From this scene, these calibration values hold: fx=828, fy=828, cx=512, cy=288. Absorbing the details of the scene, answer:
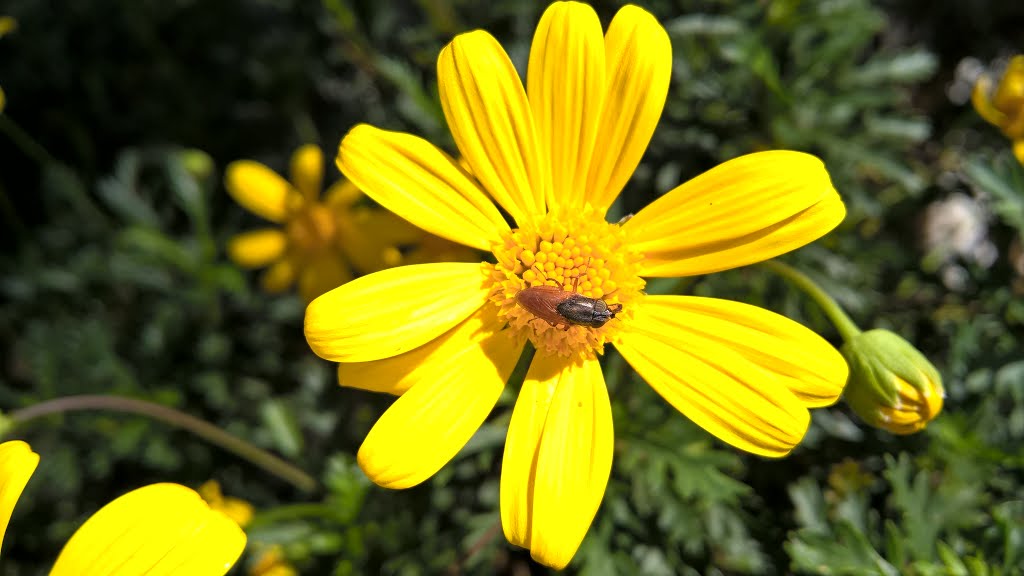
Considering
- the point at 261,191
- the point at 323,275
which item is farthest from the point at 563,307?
the point at 261,191

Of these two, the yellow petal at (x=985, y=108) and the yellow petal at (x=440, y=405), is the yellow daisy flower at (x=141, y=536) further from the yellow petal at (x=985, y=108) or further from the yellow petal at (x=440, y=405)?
the yellow petal at (x=985, y=108)

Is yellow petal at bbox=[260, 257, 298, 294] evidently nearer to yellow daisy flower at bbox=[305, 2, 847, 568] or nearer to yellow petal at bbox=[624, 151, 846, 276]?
yellow daisy flower at bbox=[305, 2, 847, 568]

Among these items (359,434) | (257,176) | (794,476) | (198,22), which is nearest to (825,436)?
(794,476)

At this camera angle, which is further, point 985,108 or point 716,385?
point 985,108

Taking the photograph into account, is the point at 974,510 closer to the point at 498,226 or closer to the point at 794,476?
the point at 794,476

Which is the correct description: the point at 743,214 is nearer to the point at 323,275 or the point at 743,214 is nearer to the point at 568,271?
the point at 568,271

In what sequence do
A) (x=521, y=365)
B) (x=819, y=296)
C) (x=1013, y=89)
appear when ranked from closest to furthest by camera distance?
Result: 1. (x=819, y=296)
2. (x=521, y=365)
3. (x=1013, y=89)

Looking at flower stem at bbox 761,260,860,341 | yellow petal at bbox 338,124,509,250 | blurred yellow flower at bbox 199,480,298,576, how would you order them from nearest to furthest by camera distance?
yellow petal at bbox 338,124,509,250 < flower stem at bbox 761,260,860,341 < blurred yellow flower at bbox 199,480,298,576

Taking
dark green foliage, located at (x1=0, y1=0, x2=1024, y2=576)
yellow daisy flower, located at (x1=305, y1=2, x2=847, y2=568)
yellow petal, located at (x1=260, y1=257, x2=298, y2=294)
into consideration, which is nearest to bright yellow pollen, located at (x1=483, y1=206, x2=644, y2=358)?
yellow daisy flower, located at (x1=305, y1=2, x2=847, y2=568)
